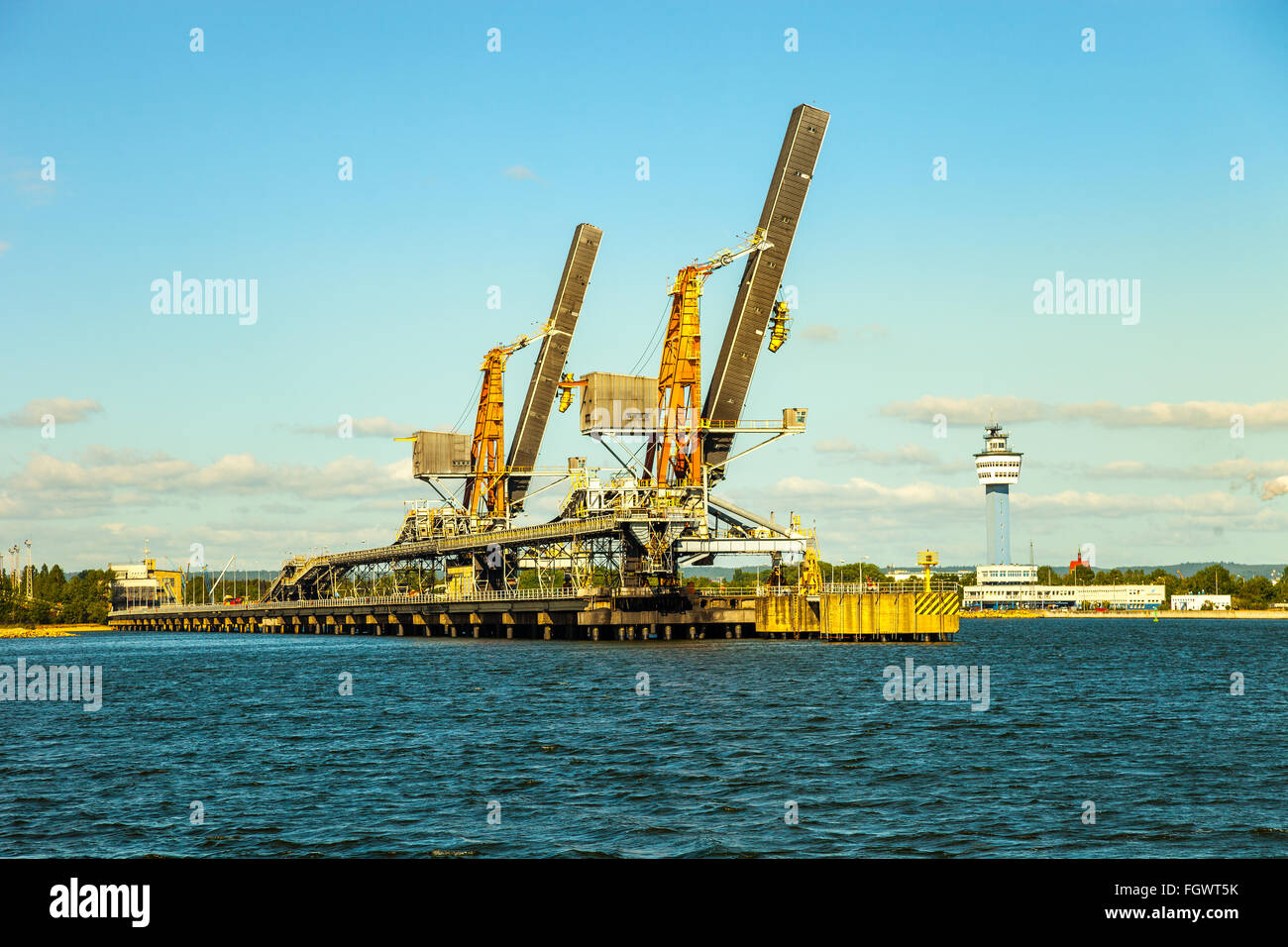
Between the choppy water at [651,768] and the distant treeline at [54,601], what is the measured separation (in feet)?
406

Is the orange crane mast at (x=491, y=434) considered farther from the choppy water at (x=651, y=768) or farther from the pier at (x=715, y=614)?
the choppy water at (x=651, y=768)

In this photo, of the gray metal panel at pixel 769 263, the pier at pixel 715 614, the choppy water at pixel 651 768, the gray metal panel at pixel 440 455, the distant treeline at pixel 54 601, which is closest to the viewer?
the choppy water at pixel 651 768

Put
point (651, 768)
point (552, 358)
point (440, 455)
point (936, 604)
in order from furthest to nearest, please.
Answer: point (440, 455) → point (552, 358) → point (936, 604) → point (651, 768)

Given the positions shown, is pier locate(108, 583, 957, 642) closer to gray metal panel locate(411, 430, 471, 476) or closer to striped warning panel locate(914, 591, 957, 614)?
striped warning panel locate(914, 591, 957, 614)

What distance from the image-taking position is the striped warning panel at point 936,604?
79.6m

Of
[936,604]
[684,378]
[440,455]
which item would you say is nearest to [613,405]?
[684,378]

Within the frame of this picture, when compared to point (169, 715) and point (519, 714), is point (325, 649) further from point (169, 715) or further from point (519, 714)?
point (519, 714)

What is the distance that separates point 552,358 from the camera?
115 meters

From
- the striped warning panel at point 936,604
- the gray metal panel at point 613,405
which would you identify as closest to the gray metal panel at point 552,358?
the gray metal panel at point 613,405

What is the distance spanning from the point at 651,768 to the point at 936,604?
180 ft

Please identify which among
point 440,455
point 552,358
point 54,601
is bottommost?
point 54,601

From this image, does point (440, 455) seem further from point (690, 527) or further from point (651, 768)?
point (651, 768)

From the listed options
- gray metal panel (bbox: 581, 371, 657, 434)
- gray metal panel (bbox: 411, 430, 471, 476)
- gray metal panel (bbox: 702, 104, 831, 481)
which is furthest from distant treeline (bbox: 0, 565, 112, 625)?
gray metal panel (bbox: 702, 104, 831, 481)
